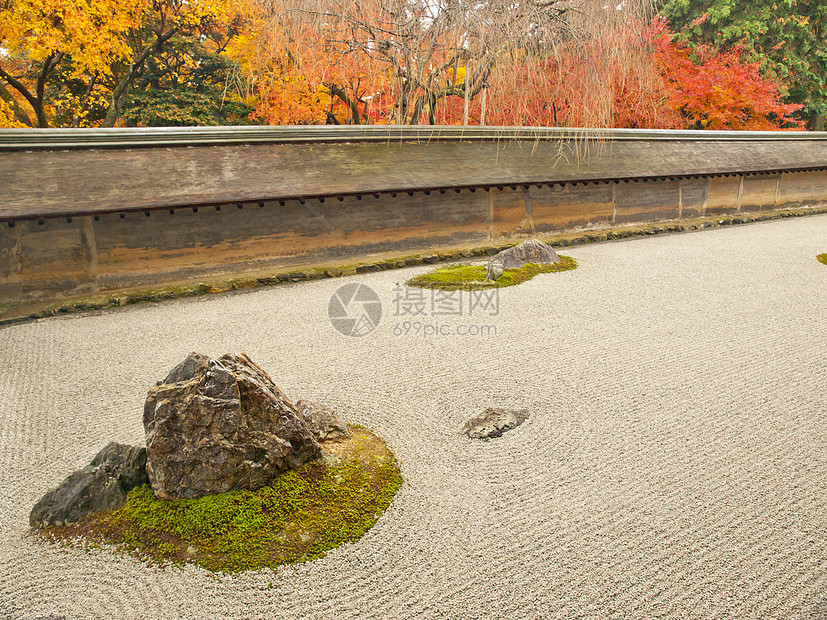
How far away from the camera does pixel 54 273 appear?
7.25 meters

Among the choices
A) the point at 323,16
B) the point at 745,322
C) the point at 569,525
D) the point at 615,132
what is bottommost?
the point at 569,525

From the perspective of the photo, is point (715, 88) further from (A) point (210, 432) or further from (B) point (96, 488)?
(B) point (96, 488)

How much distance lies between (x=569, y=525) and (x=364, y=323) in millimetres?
3975

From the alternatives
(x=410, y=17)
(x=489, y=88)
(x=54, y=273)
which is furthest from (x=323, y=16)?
(x=54, y=273)

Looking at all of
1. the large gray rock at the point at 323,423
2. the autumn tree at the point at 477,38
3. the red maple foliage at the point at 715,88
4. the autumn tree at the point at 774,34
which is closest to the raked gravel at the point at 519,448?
the large gray rock at the point at 323,423

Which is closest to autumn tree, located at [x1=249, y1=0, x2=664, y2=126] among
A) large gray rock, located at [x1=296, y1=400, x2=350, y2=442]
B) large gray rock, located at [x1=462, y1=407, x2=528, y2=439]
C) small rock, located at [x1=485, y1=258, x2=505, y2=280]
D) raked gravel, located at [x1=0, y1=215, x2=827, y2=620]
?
small rock, located at [x1=485, y1=258, x2=505, y2=280]

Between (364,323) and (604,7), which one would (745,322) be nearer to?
(364,323)

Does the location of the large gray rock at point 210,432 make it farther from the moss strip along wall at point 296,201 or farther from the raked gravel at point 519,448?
the moss strip along wall at point 296,201

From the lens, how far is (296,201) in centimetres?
855

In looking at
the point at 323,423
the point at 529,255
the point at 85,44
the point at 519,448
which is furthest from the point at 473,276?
the point at 85,44

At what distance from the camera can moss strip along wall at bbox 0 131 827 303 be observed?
23.4ft

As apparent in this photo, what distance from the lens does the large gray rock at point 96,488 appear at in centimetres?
301

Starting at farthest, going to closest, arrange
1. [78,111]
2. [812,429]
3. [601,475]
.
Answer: [78,111] → [812,429] → [601,475]

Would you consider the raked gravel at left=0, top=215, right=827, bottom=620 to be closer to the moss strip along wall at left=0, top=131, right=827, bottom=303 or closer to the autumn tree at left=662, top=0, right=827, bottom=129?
the moss strip along wall at left=0, top=131, right=827, bottom=303
